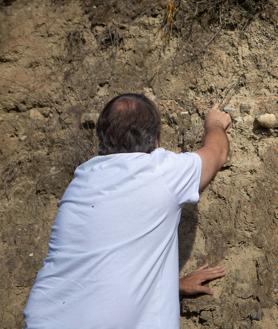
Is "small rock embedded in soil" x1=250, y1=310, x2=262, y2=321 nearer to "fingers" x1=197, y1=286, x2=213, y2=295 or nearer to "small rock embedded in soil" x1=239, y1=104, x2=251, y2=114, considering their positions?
"fingers" x1=197, y1=286, x2=213, y2=295

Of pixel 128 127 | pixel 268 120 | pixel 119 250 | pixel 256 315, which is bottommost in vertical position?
pixel 256 315

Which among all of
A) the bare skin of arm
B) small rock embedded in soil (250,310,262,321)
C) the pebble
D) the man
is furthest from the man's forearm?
the pebble

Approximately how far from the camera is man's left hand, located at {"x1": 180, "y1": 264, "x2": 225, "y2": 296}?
2998mm

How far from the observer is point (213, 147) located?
2561mm

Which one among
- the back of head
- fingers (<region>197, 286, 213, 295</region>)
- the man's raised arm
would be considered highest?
the back of head

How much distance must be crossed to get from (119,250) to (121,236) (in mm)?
55

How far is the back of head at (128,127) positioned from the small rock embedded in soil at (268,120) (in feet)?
2.91

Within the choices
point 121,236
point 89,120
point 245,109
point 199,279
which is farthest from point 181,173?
point 89,120

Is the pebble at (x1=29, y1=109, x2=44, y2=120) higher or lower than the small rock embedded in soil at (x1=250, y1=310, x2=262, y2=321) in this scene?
higher

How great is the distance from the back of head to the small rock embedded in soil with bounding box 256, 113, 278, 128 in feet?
2.91

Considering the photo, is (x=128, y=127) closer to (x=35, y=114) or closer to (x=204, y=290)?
(x=204, y=290)

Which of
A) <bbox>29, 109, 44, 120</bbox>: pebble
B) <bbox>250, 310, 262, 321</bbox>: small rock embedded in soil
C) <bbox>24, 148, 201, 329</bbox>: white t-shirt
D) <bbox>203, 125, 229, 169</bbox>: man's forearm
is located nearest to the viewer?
<bbox>24, 148, 201, 329</bbox>: white t-shirt

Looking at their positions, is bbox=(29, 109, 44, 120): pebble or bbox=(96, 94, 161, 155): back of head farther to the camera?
bbox=(29, 109, 44, 120): pebble

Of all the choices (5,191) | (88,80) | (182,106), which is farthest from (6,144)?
(182,106)
